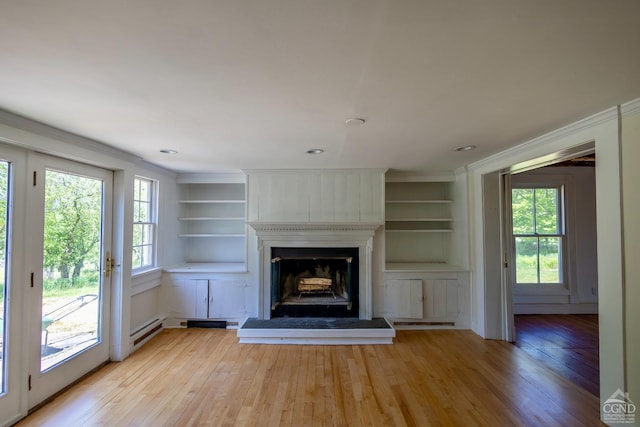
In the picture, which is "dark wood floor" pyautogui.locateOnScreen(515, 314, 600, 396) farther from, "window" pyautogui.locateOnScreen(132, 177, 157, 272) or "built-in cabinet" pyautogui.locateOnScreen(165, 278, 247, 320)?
"window" pyautogui.locateOnScreen(132, 177, 157, 272)

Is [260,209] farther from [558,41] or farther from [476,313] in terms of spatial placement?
[558,41]

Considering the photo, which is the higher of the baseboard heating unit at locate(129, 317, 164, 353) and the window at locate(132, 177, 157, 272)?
the window at locate(132, 177, 157, 272)

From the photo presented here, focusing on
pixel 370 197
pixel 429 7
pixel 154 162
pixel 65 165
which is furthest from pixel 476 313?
pixel 65 165

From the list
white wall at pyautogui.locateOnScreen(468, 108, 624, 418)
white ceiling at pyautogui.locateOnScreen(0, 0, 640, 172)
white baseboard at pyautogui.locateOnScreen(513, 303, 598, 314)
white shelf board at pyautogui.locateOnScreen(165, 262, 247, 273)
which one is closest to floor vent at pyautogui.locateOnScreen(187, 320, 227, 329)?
white shelf board at pyautogui.locateOnScreen(165, 262, 247, 273)

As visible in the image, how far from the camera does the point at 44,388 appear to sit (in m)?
2.50

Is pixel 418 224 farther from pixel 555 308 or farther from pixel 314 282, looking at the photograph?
pixel 555 308

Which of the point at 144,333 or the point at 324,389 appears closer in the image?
the point at 324,389

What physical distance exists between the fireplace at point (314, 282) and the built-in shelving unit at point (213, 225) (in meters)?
0.84

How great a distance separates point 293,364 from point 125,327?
189 cm

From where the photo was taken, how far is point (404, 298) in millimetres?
4227

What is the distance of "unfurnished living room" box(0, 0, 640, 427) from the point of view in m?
1.28

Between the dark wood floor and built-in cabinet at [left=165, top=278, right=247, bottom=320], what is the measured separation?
12.0 feet

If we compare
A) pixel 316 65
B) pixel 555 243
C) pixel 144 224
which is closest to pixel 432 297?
pixel 555 243

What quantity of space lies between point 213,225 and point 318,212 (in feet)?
5.95
